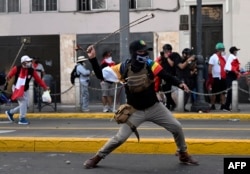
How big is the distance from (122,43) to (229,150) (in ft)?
29.8

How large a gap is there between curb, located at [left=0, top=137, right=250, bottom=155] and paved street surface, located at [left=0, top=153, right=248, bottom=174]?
0.18 meters

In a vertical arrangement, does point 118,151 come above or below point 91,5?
below

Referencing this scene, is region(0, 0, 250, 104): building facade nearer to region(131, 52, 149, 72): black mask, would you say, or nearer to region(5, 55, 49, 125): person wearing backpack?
region(5, 55, 49, 125): person wearing backpack

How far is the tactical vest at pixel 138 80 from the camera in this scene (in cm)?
762

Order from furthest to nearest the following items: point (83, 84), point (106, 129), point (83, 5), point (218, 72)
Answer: point (83, 5) < point (83, 84) < point (218, 72) < point (106, 129)

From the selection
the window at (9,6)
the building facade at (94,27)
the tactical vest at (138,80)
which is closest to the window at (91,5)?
the building facade at (94,27)

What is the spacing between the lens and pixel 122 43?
57.5 ft

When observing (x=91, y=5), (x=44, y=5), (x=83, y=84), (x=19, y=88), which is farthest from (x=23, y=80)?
(x=44, y=5)

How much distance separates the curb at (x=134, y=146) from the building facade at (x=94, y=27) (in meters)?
11.2

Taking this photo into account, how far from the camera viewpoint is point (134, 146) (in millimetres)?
9266

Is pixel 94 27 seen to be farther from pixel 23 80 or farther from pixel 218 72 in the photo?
pixel 23 80

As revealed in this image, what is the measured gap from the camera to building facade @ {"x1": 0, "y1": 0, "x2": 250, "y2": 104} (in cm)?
2062

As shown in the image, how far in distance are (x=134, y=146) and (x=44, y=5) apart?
14696 millimetres

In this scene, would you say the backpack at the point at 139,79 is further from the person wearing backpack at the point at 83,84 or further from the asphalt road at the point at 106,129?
the person wearing backpack at the point at 83,84
